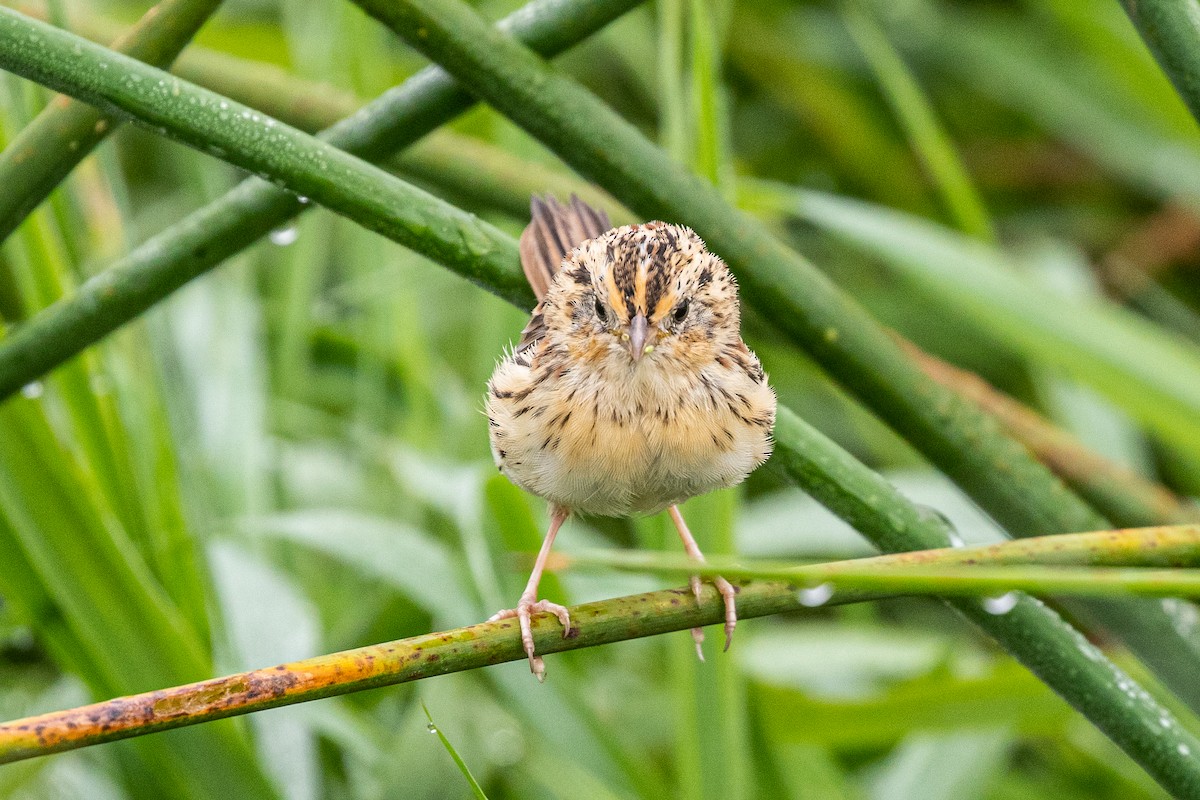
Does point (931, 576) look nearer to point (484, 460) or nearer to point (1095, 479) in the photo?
point (1095, 479)

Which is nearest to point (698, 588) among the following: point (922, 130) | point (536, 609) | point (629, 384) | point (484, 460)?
point (536, 609)

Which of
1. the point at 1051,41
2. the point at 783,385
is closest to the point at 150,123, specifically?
the point at 783,385

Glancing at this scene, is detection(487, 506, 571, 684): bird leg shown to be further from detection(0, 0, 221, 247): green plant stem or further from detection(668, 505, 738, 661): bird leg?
detection(0, 0, 221, 247): green plant stem

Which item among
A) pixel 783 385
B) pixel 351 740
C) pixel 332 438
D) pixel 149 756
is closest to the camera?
pixel 149 756

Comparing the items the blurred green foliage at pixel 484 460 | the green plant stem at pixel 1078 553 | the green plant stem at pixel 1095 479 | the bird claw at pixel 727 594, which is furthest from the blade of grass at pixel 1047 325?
the green plant stem at pixel 1078 553

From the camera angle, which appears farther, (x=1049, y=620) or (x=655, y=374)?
(x=655, y=374)

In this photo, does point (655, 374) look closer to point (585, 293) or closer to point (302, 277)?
point (585, 293)

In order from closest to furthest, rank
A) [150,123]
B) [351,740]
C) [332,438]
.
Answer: [150,123]
[351,740]
[332,438]
